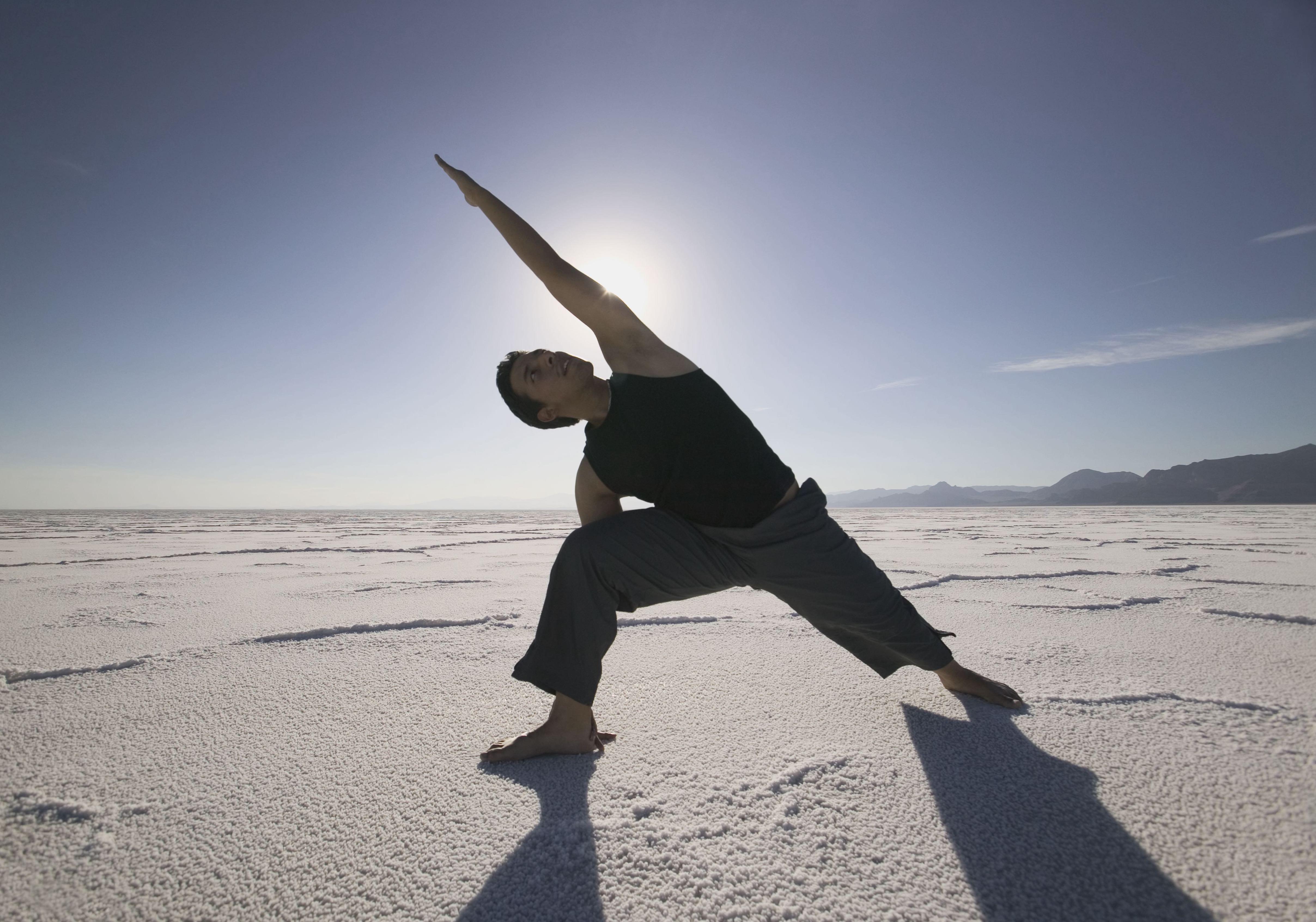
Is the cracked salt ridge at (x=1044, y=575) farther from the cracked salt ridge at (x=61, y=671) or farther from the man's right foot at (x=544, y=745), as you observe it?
the cracked salt ridge at (x=61, y=671)

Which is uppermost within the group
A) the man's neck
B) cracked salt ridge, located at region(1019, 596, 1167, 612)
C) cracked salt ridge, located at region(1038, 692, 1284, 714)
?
the man's neck

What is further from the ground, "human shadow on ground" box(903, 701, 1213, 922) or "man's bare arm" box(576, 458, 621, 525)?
"man's bare arm" box(576, 458, 621, 525)

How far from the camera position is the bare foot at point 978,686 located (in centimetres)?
133

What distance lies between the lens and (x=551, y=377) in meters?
1.34

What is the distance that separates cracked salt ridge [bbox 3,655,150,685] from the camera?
58.7 inches

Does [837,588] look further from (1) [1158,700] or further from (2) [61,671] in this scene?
(2) [61,671]

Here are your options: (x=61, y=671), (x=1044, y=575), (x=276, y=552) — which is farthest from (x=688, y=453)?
(x=276, y=552)

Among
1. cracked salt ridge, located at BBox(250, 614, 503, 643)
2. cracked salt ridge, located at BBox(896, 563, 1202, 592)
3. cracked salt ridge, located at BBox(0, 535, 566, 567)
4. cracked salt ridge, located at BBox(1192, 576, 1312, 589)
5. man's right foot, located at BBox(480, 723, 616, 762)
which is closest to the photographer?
man's right foot, located at BBox(480, 723, 616, 762)

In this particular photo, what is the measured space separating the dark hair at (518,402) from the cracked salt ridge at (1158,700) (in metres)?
1.37

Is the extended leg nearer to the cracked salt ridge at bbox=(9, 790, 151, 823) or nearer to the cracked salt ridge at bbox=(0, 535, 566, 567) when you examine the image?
the cracked salt ridge at bbox=(9, 790, 151, 823)

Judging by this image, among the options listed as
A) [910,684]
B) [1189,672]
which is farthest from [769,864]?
[1189,672]

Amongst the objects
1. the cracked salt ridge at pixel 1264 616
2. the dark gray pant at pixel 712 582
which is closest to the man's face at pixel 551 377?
the dark gray pant at pixel 712 582

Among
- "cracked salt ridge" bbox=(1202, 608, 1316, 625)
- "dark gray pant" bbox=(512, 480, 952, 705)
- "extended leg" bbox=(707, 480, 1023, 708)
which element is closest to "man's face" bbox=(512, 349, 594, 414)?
"dark gray pant" bbox=(512, 480, 952, 705)

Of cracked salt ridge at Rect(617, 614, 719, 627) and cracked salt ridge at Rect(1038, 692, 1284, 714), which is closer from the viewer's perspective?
cracked salt ridge at Rect(1038, 692, 1284, 714)
